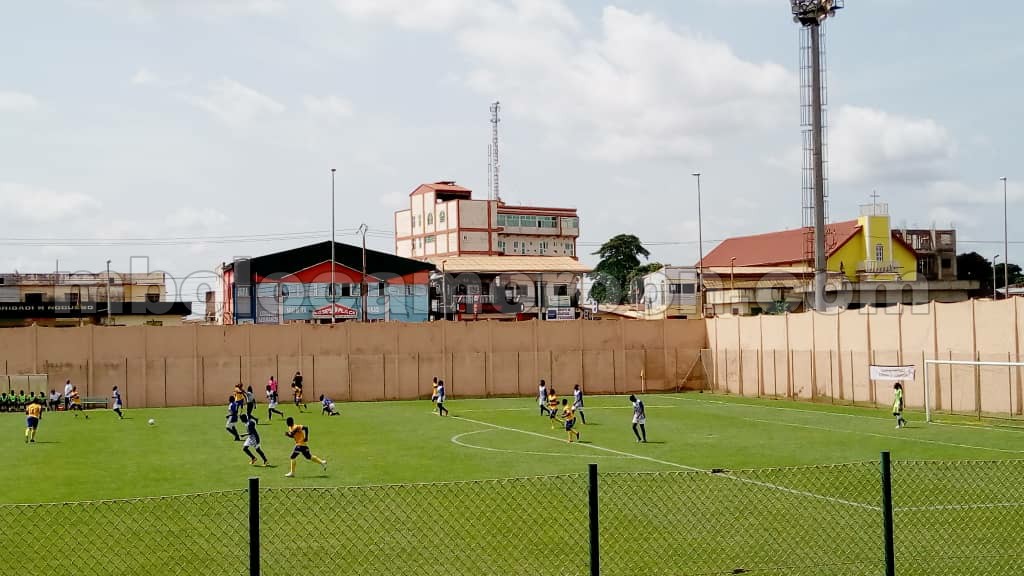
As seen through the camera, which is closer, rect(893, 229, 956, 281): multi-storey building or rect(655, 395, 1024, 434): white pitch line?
rect(655, 395, 1024, 434): white pitch line

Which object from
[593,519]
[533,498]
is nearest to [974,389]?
[533,498]

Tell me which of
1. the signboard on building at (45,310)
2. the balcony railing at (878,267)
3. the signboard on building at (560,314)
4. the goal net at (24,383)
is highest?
the balcony railing at (878,267)

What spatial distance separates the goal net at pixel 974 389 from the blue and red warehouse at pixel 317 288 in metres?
54.8

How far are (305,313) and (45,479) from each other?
67.5 meters

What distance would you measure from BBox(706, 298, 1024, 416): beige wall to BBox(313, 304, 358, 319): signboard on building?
38.4 m

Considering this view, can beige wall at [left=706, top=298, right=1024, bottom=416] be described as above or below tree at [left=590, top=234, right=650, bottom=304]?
below

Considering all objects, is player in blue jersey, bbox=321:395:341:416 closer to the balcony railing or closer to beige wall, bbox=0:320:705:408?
beige wall, bbox=0:320:705:408

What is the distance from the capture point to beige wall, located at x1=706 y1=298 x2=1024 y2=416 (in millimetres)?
43375

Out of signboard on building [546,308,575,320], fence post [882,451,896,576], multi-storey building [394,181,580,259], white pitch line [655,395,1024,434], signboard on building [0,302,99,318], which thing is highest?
multi-storey building [394,181,580,259]

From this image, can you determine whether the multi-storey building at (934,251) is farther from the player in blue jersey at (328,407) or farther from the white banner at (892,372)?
the player in blue jersey at (328,407)

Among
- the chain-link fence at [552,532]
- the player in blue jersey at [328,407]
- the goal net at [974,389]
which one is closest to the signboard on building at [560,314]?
the player in blue jersey at [328,407]

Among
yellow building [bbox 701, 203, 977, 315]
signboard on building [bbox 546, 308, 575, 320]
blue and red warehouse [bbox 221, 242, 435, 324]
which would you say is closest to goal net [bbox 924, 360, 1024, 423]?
yellow building [bbox 701, 203, 977, 315]

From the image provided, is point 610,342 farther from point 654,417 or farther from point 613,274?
point 613,274

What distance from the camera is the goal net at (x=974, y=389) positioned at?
1668 inches
